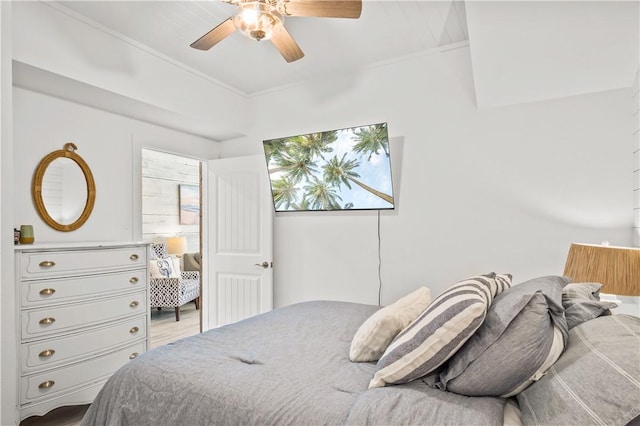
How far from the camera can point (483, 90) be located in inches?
104

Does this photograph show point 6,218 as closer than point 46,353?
Yes

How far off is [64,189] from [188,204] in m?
3.80

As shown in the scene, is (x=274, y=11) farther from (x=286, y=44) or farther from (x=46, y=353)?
(x=46, y=353)

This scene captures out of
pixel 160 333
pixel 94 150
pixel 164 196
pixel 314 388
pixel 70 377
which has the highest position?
pixel 94 150

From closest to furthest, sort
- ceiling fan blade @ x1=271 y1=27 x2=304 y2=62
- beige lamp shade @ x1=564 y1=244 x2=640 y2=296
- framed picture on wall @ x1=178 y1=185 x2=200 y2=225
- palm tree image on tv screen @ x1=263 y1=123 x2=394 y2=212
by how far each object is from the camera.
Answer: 1. beige lamp shade @ x1=564 y1=244 x2=640 y2=296
2. ceiling fan blade @ x1=271 y1=27 x2=304 y2=62
3. palm tree image on tv screen @ x1=263 y1=123 x2=394 y2=212
4. framed picture on wall @ x1=178 y1=185 x2=200 y2=225

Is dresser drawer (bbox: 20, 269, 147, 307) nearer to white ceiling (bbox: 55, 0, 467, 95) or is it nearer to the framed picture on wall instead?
white ceiling (bbox: 55, 0, 467, 95)

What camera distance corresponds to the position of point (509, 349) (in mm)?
1042

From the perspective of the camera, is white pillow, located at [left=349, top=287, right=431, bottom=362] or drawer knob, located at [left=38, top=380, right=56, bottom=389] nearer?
white pillow, located at [left=349, top=287, right=431, bottom=362]

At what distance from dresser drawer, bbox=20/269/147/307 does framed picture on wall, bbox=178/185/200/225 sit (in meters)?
3.74

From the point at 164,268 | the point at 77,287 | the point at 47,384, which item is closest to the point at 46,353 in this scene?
the point at 47,384

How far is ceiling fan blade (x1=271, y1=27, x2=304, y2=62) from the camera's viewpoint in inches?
80.0

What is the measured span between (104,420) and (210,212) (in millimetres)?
2708

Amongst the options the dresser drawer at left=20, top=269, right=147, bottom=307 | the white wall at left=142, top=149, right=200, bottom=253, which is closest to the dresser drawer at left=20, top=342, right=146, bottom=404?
the dresser drawer at left=20, top=269, right=147, bottom=307

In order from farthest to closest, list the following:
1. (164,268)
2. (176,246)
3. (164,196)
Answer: (164,196)
(176,246)
(164,268)
